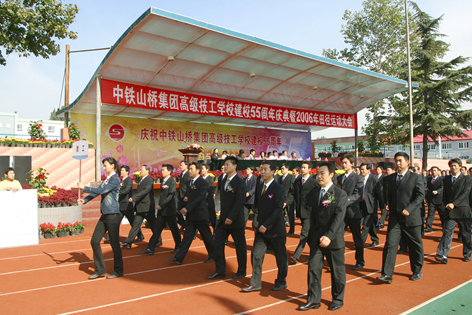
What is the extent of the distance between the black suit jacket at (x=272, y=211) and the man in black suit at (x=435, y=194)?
19.3 feet

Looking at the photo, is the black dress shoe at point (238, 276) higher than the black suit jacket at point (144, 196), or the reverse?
the black suit jacket at point (144, 196)

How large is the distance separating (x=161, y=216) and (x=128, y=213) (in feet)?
4.22

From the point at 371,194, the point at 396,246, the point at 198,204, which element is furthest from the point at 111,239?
the point at 371,194

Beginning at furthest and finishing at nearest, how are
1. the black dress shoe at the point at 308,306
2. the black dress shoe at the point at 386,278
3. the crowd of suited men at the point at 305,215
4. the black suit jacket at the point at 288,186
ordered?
1. the black suit jacket at the point at 288,186
2. the black dress shoe at the point at 386,278
3. the crowd of suited men at the point at 305,215
4. the black dress shoe at the point at 308,306

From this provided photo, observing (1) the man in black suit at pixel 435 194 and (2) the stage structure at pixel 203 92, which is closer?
(1) the man in black suit at pixel 435 194

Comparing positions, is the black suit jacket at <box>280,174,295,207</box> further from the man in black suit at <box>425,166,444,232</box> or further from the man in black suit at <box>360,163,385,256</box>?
the man in black suit at <box>425,166,444,232</box>

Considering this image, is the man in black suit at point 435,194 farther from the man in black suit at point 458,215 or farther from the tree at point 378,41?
the tree at point 378,41

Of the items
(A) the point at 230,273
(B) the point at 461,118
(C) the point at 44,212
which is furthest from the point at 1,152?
(B) the point at 461,118

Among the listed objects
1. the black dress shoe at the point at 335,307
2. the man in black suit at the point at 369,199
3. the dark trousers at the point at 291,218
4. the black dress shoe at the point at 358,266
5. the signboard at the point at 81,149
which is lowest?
the black dress shoe at the point at 358,266

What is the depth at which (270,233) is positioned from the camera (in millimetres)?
4715

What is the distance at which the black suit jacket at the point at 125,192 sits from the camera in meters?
7.40

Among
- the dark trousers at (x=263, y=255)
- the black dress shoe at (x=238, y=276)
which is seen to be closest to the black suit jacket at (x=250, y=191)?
the black dress shoe at (x=238, y=276)

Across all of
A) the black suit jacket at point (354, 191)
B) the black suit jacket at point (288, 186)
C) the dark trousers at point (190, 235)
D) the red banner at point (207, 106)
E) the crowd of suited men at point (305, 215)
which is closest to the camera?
the crowd of suited men at point (305, 215)

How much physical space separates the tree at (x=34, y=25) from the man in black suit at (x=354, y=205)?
11.4 metres
